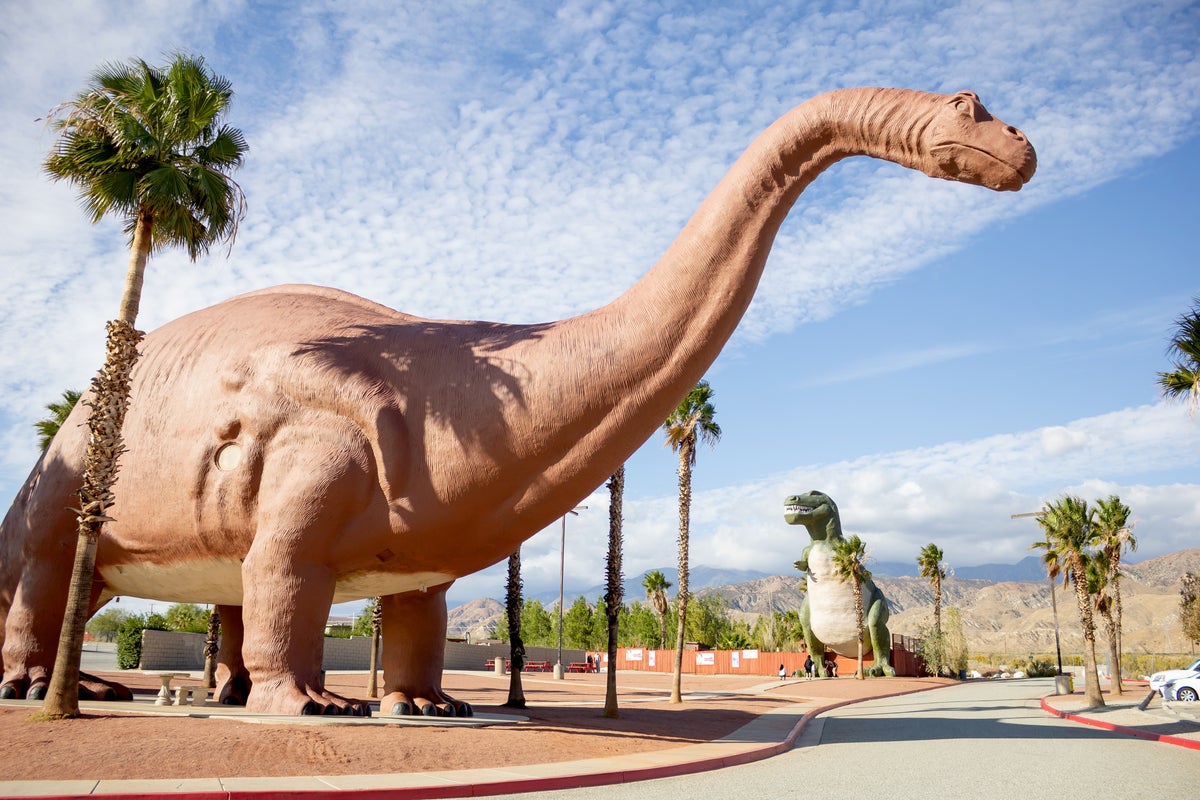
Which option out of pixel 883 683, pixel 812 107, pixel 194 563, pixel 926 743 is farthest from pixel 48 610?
pixel 883 683

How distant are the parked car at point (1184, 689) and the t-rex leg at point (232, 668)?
2417cm

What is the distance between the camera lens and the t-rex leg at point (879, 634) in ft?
132

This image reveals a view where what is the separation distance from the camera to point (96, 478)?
1057cm

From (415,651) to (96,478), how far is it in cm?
448

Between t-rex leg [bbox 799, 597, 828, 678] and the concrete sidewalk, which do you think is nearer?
the concrete sidewalk

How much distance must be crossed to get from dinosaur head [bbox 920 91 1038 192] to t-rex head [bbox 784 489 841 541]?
3360 cm

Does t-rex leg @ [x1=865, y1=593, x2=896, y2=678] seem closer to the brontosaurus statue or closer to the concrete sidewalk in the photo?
the concrete sidewalk

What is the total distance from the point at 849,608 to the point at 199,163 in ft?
109

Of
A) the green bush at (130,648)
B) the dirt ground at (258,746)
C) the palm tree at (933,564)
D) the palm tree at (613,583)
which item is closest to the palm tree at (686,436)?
the palm tree at (613,583)

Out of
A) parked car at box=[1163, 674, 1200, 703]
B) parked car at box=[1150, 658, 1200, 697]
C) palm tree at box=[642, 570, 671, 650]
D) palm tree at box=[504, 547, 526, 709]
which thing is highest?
palm tree at box=[642, 570, 671, 650]

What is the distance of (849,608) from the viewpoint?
39406mm

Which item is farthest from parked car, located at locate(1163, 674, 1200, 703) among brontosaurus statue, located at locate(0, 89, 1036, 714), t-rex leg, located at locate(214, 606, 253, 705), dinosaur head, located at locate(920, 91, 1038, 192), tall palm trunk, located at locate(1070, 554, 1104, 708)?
t-rex leg, located at locate(214, 606, 253, 705)

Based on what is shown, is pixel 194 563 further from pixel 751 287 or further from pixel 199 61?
pixel 751 287

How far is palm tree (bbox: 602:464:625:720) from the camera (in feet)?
57.7
